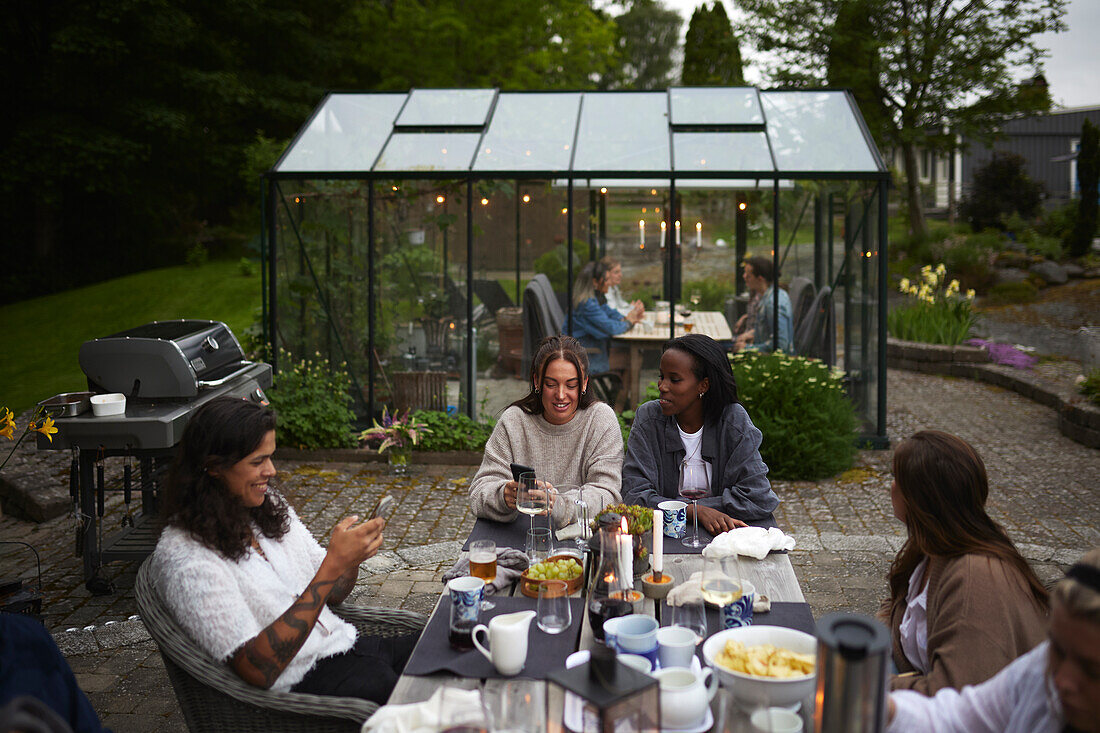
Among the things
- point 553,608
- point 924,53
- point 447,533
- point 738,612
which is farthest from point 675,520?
point 924,53

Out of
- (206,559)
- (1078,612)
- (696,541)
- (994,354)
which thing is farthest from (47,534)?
(994,354)

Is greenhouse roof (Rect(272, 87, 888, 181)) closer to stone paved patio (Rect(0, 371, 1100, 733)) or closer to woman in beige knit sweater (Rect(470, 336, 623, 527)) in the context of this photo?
stone paved patio (Rect(0, 371, 1100, 733))

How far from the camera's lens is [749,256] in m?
8.56

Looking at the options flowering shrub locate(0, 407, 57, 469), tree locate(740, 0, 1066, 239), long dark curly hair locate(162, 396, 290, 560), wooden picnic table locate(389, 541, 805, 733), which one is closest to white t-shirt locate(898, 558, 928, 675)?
wooden picnic table locate(389, 541, 805, 733)

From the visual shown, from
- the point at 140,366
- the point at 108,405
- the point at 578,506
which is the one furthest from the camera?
the point at 140,366

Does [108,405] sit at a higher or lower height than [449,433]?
higher

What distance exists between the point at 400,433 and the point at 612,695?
5.89m

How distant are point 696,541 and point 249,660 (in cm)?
155

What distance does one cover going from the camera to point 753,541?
3.03 meters

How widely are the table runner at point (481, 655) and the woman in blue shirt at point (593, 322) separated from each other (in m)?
5.86

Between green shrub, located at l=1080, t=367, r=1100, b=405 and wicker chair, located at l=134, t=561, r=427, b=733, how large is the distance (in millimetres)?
7998

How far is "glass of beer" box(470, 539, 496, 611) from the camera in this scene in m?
2.67

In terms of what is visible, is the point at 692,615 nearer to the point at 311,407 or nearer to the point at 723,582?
the point at 723,582

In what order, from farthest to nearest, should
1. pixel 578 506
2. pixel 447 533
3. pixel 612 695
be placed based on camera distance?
pixel 447 533 < pixel 578 506 < pixel 612 695
